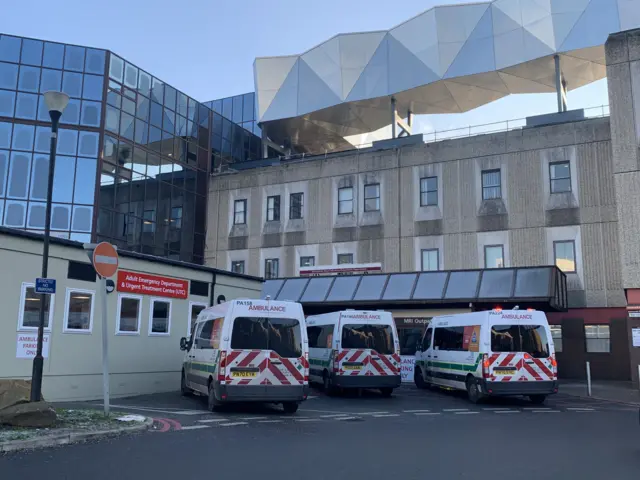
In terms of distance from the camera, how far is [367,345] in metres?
18.6

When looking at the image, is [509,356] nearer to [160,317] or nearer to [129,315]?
[160,317]

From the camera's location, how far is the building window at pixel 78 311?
1559 centimetres

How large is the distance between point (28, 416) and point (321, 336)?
11.1 meters

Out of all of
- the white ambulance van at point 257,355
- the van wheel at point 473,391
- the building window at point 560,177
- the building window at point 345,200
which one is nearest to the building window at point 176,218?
the building window at point 345,200

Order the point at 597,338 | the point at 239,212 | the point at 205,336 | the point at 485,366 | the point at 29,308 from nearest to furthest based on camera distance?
the point at 29,308, the point at 205,336, the point at 485,366, the point at 597,338, the point at 239,212

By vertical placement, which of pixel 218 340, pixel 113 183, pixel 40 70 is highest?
pixel 40 70

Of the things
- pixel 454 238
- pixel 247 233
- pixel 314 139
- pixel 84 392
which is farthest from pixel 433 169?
pixel 84 392

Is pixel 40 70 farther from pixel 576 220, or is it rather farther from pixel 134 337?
pixel 576 220

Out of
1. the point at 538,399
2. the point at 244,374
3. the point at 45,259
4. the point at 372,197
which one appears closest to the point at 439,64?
the point at 372,197

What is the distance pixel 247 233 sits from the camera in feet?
123

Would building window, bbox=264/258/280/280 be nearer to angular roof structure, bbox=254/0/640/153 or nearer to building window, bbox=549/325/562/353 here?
angular roof structure, bbox=254/0/640/153

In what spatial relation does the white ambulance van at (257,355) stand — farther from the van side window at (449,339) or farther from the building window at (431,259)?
the building window at (431,259)

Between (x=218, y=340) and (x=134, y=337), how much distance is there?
4.89m

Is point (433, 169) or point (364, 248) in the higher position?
point (433, 169)
